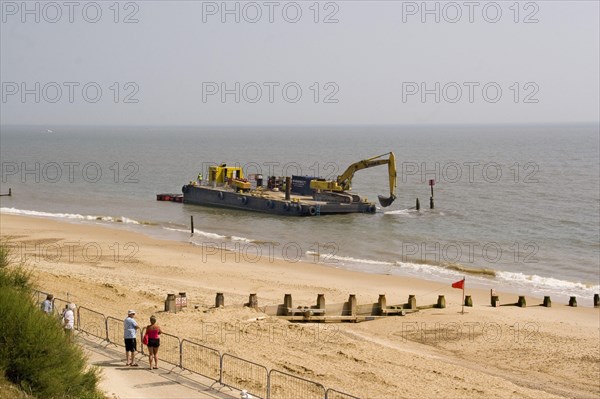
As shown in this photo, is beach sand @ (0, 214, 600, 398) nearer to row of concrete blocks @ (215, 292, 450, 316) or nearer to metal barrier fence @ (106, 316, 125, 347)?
row of concrete blocks @ (215, 292, 450, 316)

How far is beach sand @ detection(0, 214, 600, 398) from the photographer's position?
18594 millimetres

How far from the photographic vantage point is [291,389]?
15.8 m

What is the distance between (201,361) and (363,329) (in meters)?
8.57

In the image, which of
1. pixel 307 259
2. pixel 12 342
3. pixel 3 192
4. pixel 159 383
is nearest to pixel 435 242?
pixel 307 259

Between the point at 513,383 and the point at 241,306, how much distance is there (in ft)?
28.2

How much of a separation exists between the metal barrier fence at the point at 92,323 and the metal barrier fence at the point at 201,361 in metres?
2.05

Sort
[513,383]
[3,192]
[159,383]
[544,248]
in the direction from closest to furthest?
[159,383]
[513,383]
[544,248]
[3,192]

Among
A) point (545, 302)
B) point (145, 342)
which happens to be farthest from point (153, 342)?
point (545, 302)

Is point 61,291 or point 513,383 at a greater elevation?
point 61,291

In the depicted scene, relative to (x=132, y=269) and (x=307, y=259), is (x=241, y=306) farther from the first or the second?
(x=307, y=259)

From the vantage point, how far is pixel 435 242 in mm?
48844

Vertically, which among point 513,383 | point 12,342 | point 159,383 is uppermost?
point 12,342

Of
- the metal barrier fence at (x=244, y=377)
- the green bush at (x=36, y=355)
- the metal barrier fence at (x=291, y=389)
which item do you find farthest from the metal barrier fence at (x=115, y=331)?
the green bush at (x=36, y=355)

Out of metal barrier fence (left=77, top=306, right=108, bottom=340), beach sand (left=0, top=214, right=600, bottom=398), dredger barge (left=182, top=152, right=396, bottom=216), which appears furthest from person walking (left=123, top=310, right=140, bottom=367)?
dredger barge (left=182, top=152, right=396, bottom=216)
